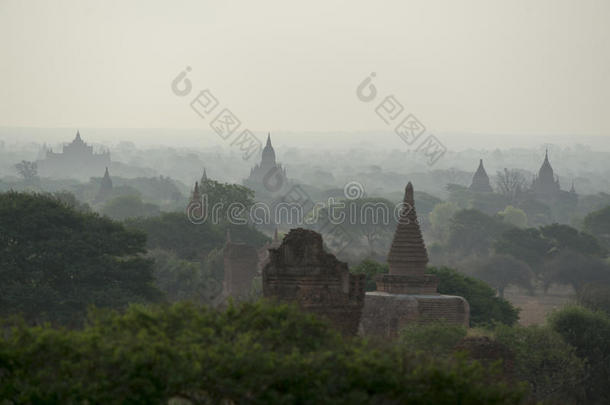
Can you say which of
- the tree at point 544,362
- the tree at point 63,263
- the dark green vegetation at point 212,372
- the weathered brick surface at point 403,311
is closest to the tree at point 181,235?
the tree at point 63,263

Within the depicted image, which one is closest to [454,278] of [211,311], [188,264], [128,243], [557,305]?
[128,243]

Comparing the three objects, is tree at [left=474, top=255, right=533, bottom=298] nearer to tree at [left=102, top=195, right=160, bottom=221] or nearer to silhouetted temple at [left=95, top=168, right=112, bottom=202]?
tree at [left=102, top=195, right=160, bottom=221]

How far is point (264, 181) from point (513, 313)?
5501 inches

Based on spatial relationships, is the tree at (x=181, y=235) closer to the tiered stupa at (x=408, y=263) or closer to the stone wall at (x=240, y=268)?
the stone wall at (x=240, y=268)

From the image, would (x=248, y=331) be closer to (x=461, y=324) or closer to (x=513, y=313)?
(x=461, y=324)

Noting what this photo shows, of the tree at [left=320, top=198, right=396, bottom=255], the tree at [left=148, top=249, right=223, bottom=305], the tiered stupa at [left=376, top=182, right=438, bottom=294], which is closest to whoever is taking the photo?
the tiered stupa at [left=376, top=182, right=438, bottom=294]

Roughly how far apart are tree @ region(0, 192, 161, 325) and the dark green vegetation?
73.9 ft

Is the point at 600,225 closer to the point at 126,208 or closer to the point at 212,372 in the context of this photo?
the point at 126,208

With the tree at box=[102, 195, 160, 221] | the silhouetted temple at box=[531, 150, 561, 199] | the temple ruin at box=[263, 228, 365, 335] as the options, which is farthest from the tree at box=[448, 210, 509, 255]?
the temple ruin at box=[263, 228, 365, 335]

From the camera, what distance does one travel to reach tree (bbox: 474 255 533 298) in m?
81.8

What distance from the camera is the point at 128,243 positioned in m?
43.9

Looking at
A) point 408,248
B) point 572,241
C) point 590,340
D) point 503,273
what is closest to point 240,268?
point 590,340

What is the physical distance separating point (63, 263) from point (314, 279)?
19563 mm

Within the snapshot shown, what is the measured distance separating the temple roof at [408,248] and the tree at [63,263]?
9.80 m
